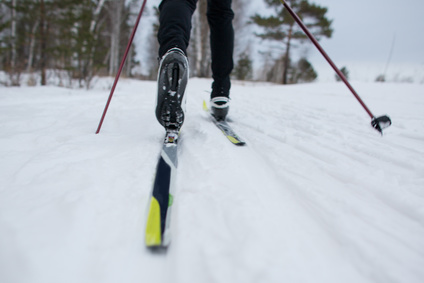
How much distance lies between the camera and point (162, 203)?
1.65 feet

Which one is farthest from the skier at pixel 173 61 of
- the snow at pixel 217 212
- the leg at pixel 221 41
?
the leg at pixel 221 41

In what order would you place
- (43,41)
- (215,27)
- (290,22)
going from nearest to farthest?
(215,27) < (43,41) < (290,22)

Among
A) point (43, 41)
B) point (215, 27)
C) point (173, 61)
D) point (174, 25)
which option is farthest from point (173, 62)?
point (43, 41)

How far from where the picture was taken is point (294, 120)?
1.42 meters

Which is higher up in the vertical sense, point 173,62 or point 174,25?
point 174,25

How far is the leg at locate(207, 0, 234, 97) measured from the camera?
126 centimetres

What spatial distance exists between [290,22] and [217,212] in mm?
13518

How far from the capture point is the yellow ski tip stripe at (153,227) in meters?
0.39

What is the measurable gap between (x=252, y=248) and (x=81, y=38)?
5.02 metres

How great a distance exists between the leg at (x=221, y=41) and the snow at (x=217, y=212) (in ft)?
1.88

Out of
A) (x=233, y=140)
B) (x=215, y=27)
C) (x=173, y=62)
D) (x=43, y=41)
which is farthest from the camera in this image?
(x=43, y=41)

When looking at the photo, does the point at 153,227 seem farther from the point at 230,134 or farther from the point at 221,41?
the point at 221,41

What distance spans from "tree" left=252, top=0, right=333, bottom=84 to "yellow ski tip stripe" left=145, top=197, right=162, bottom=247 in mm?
13000

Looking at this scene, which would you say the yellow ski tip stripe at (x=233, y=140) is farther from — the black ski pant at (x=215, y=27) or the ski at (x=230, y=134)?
the black ski pant at (x=215, y=27)
